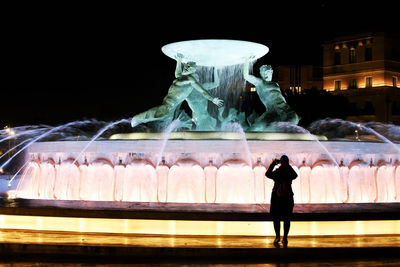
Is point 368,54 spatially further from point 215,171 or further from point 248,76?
point 215,171

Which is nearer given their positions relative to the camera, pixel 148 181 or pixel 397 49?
pixel 148 181

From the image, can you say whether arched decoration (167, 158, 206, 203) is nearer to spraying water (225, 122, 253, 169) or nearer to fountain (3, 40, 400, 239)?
fountain (3, 40, 400, 239)

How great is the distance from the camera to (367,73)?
67.8 meters

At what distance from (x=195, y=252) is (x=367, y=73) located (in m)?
65.7

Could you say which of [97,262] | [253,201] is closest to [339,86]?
[253,201]

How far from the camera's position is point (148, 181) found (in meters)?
10.4

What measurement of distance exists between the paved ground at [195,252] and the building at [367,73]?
2243 inches

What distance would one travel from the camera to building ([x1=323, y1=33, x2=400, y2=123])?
64188 mm

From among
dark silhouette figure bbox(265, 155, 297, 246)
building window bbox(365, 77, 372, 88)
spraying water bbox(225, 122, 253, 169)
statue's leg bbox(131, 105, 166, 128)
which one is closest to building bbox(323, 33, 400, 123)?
building window bbox(365, 77, 372, 88)

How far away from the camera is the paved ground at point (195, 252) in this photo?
6.55 metres

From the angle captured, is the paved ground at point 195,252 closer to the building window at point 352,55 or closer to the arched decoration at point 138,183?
the arched decoration at point 138,183

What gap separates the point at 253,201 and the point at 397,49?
211 ft

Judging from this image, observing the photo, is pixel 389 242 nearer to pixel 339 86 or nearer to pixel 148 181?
pixel 148 181

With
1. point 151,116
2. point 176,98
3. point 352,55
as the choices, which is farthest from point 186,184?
point 352,55
